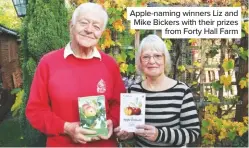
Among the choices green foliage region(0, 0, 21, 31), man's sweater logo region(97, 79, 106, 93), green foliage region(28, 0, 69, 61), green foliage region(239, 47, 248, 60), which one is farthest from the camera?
green foliage region(239, 47, 248, 60)

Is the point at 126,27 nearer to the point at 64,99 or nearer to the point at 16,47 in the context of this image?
the point at 16,47

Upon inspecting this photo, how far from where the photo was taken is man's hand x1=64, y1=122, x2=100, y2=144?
6.29 feet

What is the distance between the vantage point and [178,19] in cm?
262

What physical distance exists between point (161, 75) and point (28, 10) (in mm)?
1477

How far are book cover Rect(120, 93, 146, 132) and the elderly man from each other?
0.10 metres

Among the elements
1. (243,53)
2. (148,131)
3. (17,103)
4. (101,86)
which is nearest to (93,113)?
(101,86)

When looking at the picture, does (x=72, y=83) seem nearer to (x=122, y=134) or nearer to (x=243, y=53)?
Answer: (x=122, y=134)

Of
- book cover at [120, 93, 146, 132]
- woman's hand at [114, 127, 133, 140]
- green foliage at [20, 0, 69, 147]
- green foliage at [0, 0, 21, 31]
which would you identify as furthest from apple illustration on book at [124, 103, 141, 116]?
green foliage at [0, 0, 21, 31]

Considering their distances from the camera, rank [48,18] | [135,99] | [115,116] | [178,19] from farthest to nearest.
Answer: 1. [48,18]
2. [178,19]
3. [115,116]
4. [135,99]

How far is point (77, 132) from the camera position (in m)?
1.91

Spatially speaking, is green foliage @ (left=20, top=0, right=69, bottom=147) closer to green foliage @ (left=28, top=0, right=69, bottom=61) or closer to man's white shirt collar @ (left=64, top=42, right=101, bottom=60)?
green foliage @ (left=28, top=0, right=69, bottom=61)

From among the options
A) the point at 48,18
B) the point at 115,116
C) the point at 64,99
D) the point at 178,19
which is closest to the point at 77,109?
the point at 64,99

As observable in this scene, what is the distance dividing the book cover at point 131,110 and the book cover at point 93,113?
0.31 feet

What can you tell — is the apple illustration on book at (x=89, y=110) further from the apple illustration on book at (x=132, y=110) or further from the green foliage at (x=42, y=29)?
the green foliage at (x=42, y=29)
